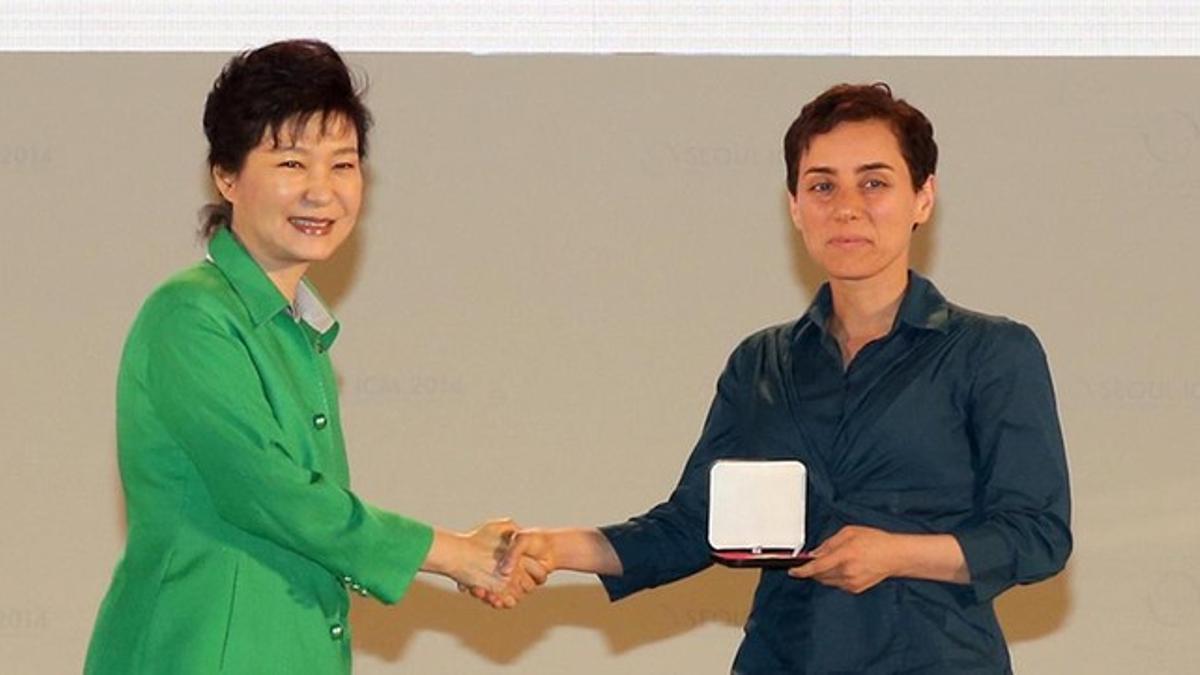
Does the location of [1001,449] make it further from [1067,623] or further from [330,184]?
[1067,623]

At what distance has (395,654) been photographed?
518 cm

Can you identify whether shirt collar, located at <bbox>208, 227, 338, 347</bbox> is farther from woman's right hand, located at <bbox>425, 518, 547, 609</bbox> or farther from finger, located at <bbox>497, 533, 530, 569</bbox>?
finger, located at <bbox>497, 533, 530, 569</bbox>

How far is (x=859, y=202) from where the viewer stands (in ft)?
9.78

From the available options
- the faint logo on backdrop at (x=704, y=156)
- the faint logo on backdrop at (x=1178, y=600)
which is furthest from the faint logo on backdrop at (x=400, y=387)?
the faint logo on backdrop at (x=1178, y=600)

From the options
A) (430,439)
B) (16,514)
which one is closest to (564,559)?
(430,439)

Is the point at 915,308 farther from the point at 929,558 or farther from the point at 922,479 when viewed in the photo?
the point at 929,558

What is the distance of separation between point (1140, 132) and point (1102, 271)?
1.07 feet

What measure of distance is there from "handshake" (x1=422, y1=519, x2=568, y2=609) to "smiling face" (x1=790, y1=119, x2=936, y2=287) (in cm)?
58

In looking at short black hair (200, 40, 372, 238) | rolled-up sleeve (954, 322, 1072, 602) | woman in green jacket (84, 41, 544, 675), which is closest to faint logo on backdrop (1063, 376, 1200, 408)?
rolled-up sleeve (954, 322, 1072, 602)

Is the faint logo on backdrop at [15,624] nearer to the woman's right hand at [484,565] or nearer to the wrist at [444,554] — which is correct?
the woman's right hand at [484,565]

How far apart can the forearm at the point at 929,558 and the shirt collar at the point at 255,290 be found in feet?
2.57

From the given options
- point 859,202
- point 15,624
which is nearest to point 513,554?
point 859,202

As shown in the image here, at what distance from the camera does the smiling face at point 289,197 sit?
9.37ft

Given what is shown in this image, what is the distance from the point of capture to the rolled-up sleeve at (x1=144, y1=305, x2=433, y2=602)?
2691 millimetres
